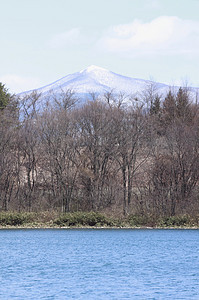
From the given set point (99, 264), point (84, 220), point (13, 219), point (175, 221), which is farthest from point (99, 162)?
point (99, 264)

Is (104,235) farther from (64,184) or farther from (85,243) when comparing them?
(64,184)

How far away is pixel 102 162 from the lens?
67562 mm

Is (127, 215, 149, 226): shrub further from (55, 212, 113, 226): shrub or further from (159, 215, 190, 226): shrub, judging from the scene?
(55, 212, 113, 226): shrub

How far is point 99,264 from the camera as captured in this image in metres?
35.2

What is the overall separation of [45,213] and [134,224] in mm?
8934

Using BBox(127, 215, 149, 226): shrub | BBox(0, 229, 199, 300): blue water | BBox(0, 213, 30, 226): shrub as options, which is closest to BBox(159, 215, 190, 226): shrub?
BBox(127, 215, 149, 226): shrub

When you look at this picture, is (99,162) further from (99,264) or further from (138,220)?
(99,264)

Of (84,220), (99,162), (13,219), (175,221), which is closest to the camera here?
(84,220)

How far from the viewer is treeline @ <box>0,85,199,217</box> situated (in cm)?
6594

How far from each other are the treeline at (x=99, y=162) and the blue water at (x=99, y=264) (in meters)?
10.0

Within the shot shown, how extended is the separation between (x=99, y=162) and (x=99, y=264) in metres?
32.7

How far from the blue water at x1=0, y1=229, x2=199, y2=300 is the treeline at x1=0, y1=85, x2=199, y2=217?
10.0 m

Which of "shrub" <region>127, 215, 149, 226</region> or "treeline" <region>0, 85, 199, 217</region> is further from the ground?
"treeline" <region>0, 85, 199, 217</region>

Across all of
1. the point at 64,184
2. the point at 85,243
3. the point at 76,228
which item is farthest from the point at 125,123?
the point at 85,243
